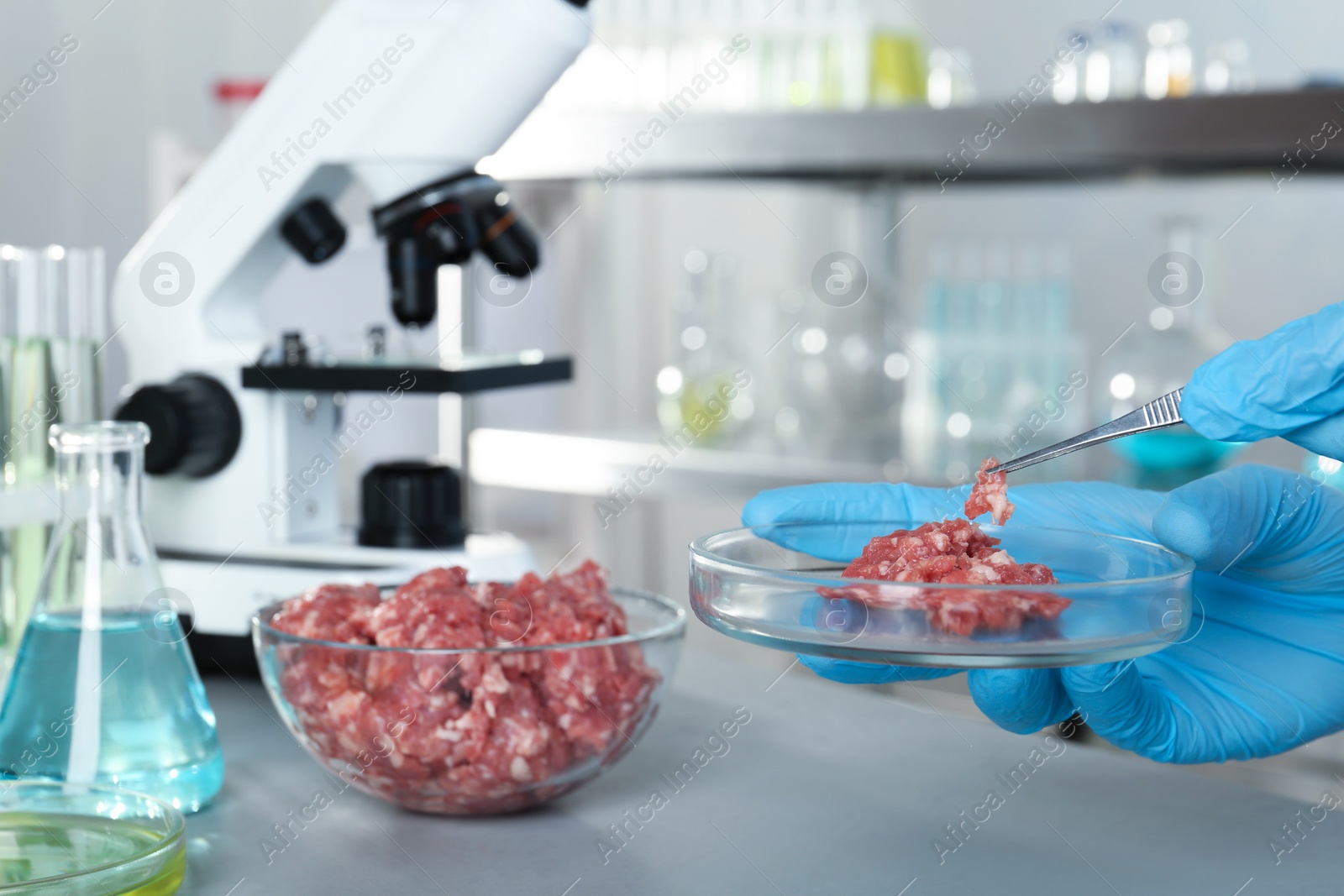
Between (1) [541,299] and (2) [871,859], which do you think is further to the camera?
(1) [541,299]

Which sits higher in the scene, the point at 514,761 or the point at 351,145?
the point at 351,145

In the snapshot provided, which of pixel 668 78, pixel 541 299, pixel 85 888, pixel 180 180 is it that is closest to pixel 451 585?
pixel 85 888

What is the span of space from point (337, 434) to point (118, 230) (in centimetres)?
115

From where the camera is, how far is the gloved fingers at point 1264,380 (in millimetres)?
708

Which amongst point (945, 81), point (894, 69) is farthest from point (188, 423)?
point (945, 81)

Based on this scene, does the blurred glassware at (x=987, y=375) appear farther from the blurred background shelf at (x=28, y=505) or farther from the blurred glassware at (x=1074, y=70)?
the blurred background shelf at (x=28, y=505)

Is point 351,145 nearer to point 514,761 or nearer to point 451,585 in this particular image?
point 451,585

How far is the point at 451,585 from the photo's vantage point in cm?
80

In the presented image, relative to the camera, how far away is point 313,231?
41.5 inches

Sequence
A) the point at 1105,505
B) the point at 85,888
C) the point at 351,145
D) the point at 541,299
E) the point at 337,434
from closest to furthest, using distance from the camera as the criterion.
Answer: the point at 85,888 → the point at 1105,505 → the point at 351,145 → the point at 337,434 → the point at 541,299

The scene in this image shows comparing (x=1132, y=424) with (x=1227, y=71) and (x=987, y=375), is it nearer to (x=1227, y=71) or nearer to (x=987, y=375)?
(x=987, y=375)

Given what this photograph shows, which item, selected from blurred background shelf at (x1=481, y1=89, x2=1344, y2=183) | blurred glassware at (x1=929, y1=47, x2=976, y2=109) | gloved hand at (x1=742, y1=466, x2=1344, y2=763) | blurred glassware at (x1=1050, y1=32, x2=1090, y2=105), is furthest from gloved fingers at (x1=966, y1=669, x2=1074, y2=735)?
blurred glassware at (x1=929, y1=47, x2=976, y2=109)

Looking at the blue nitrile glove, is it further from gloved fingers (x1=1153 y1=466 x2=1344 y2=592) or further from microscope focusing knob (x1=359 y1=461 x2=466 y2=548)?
microscope focusing knob (x1=359 y1=461 x2=466 y2=548)

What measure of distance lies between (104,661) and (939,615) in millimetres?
477
